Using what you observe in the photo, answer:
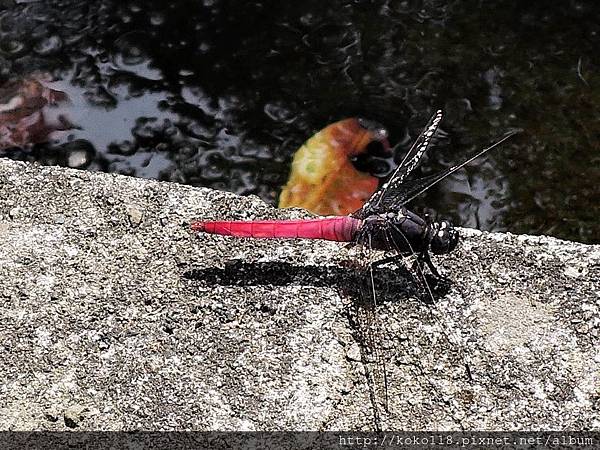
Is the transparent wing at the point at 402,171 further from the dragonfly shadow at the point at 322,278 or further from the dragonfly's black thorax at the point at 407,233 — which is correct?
the dragonfly shadow at the point at 322,278

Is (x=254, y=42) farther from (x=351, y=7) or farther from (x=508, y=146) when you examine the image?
(x=508, y=146)

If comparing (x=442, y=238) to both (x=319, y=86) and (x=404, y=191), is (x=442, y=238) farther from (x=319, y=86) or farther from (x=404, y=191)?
(x=319, y=86)

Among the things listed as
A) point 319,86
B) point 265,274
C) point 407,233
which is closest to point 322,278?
point 265,274

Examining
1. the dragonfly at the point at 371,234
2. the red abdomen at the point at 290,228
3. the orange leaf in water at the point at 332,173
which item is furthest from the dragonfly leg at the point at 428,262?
the orange leaf in water at the point at 332,173

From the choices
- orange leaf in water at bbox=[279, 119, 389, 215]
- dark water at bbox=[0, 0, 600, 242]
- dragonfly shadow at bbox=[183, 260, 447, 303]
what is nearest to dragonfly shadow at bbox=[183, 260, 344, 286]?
dragonfly shadow at bbox=[183, 260, 447, 303]

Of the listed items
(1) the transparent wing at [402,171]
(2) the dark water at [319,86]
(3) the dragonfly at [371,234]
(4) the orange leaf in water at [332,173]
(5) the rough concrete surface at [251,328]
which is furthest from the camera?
(2) the dark water at [319,86]

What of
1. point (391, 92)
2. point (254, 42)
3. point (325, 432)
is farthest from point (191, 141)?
point (325, 432)

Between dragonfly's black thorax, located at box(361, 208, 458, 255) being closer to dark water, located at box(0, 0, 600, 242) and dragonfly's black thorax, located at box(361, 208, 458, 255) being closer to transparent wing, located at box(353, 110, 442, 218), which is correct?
transparent wing, located at box(353, 110, 442, 218)
